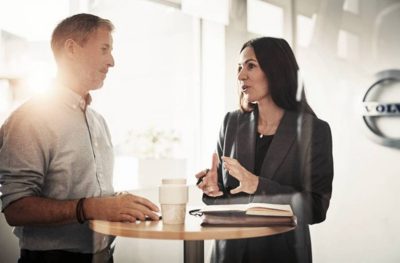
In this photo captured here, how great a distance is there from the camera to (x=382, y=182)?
108cm

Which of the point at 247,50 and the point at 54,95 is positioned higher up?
the point at 247,50

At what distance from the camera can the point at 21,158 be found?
0.94 m

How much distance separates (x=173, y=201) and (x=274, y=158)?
1.40ft

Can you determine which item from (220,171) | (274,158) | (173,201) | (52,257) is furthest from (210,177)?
(52,257)

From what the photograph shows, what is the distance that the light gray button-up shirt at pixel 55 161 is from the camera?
94 centimetres

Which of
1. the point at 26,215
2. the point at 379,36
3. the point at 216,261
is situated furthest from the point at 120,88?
the point at 379,36

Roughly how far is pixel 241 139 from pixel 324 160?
0.25 m

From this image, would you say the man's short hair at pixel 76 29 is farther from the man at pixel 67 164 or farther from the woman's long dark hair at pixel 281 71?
the woman's long dark hair at pixel 281 71

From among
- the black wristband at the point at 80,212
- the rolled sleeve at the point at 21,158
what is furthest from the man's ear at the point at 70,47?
the black wristband at the point at 80,212

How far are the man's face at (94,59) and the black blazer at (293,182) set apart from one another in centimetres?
47

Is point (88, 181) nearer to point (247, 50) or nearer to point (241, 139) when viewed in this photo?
point (241, 139)

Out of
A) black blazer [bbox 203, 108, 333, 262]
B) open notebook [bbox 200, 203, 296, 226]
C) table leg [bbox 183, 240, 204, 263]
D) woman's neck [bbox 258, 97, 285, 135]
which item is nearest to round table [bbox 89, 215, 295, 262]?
open notebook [bbox 200, 203, 296, 226]

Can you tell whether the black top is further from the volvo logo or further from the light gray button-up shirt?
the light gray button-up shirt

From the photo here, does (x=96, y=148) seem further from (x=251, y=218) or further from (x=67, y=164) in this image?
(x=251, y=218)
